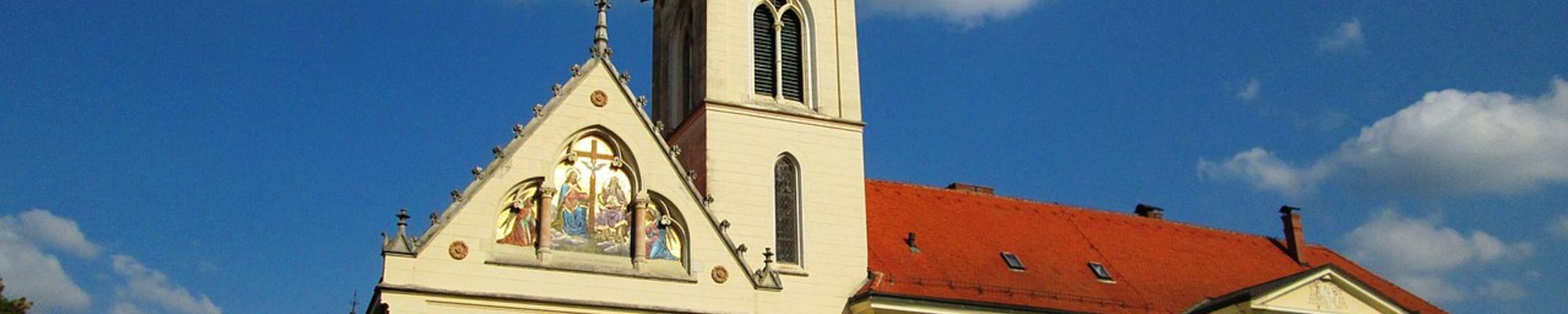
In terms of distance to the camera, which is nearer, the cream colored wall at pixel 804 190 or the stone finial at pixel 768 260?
the stone finial at pixel 768 260

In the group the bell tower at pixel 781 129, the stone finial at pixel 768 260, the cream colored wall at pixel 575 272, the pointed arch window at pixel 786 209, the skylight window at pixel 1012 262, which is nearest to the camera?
the cream colored wall at pixel 575 272

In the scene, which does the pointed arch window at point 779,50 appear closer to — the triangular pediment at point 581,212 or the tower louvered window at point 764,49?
the tower louvered window at point 764,49

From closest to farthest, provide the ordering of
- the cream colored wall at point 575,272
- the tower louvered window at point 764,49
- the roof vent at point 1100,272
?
the cream colored wall at point 575,272 → the tower louvered window at point 764,49 → the roof vent at point 1100,272

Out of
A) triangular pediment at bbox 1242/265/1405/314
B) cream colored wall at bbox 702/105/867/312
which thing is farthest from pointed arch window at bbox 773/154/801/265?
triangular pediment at bbox 1242/265/1405/314

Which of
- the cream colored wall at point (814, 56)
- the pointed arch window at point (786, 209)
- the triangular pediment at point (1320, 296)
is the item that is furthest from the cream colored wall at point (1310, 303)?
the pointed arch window at point (786, 209)

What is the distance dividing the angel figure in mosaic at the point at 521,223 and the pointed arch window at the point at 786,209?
13.9ft

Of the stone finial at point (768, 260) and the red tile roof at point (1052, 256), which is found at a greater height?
the red tile roof at point (1052, 256)

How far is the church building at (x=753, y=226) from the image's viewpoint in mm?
22703

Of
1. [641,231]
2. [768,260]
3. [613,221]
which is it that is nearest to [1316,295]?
[768,260]

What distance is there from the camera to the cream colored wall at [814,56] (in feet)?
87.5

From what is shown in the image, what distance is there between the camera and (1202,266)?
31.2 m

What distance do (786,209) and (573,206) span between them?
161 inches

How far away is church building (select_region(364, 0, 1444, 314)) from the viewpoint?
22703mm

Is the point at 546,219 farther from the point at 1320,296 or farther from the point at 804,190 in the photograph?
the point at 1320,296
